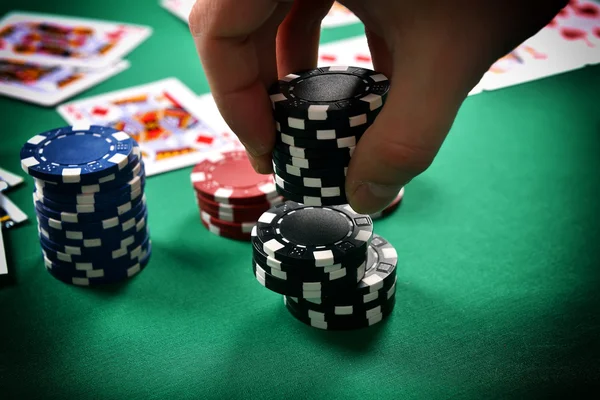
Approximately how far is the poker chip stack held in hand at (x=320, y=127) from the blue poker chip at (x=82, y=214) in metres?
0.60

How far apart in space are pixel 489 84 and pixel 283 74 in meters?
1.72

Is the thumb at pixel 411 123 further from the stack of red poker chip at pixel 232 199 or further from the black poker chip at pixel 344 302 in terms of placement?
the stack of red poker chip at pixel 232 199

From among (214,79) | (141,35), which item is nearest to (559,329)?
(214,79)

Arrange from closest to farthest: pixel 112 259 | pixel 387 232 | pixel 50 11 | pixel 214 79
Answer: pixel 214 79, pixel 112 259, pixel 387 232, pixel 50 11

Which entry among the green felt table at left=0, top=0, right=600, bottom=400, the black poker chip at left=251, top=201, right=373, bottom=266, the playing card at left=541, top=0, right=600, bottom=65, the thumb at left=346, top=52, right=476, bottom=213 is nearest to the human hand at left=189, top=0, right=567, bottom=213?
the thumb at left=346, top=52, right=476, bottom=213

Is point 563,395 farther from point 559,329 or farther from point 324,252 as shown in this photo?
point 324,252

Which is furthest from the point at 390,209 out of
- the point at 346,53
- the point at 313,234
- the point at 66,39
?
the point at 66,39

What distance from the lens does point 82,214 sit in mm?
2258

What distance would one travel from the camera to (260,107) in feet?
5.77

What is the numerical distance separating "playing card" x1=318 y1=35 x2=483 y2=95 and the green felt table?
2.90 feet

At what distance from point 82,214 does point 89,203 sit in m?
0.04

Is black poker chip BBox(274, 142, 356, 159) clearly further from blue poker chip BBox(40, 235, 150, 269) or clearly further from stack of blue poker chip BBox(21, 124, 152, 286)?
blue poker chip BBox(40, 235, 150, 269)

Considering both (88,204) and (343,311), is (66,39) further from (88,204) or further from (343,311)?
(343,311)

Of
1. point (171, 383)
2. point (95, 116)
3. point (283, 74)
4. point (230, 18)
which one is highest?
point (230, 18)
